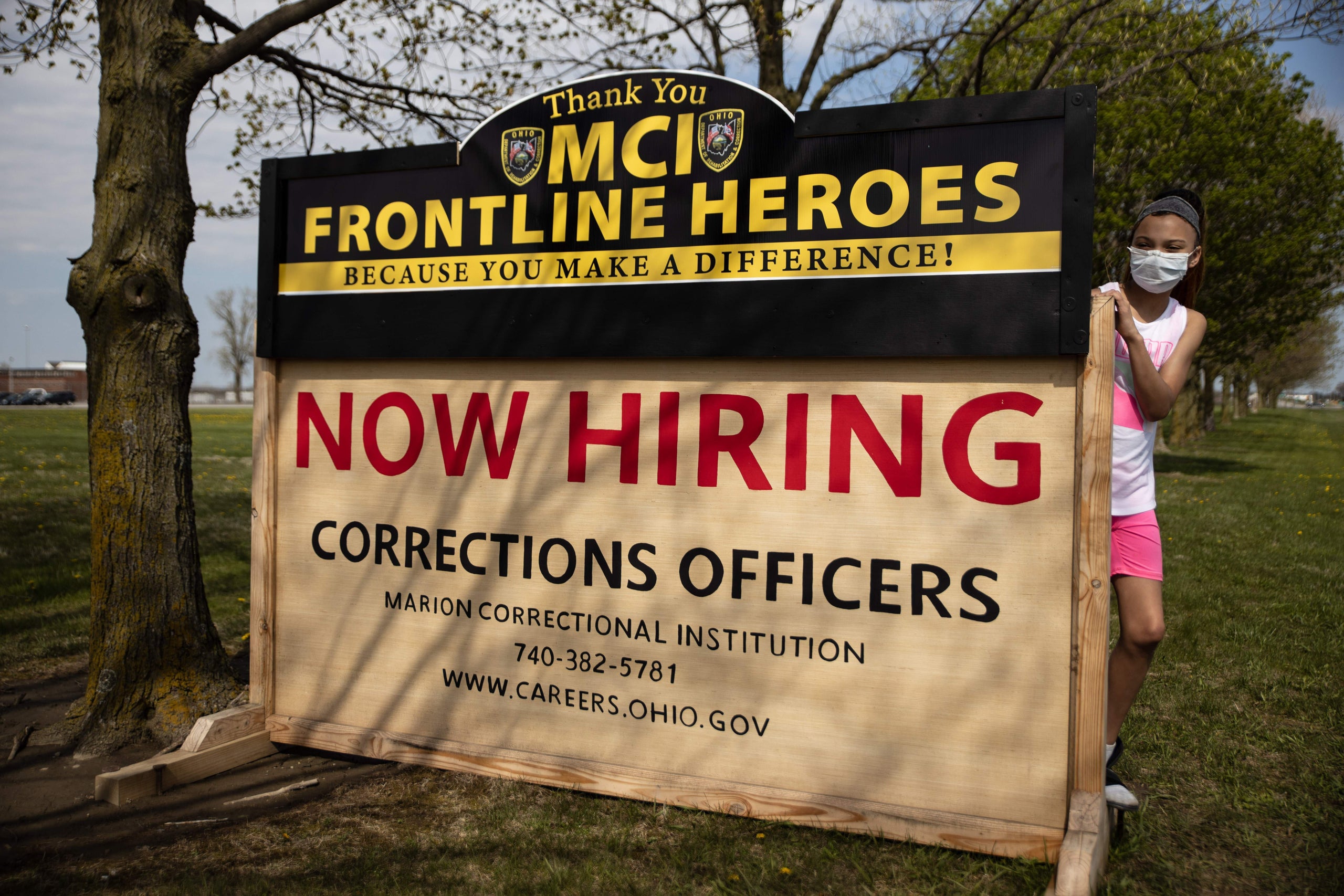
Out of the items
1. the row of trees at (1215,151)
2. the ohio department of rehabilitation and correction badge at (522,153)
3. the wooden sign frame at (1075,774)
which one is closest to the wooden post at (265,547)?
the wooden sign frame at (1075,774)

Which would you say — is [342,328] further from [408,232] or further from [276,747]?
[276,747]

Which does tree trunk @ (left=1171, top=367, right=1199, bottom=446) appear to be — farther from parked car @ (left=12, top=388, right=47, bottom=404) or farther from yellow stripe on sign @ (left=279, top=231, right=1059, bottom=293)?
parked car @ (left=12, top=388, right=47, bottom=404)

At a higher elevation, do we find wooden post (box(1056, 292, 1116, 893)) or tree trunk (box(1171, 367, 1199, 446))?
tree trunk (box(1171, 367, 1199, 446))

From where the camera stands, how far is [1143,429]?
3.16 m

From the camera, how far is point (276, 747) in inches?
161

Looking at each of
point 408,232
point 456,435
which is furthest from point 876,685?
point 408,232

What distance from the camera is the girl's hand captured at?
2.97 m

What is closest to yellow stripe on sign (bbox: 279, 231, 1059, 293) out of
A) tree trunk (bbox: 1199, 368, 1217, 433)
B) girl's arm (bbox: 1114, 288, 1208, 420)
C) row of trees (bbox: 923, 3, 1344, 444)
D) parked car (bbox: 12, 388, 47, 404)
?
girl's arm (bbox: 1114, 288, 1208, 420)

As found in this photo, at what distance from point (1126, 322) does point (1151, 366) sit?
164 mm

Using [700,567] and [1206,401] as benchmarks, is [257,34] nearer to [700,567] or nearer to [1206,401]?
[700,567]

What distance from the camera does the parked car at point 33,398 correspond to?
64.5 meters

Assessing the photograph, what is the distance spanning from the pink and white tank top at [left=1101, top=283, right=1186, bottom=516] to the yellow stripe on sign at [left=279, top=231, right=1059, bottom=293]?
0.42 m

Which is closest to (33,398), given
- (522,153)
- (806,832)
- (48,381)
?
(48,381)

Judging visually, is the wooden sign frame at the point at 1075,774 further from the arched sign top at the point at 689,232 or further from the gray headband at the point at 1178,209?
the gray headband at the point at 1178,209
